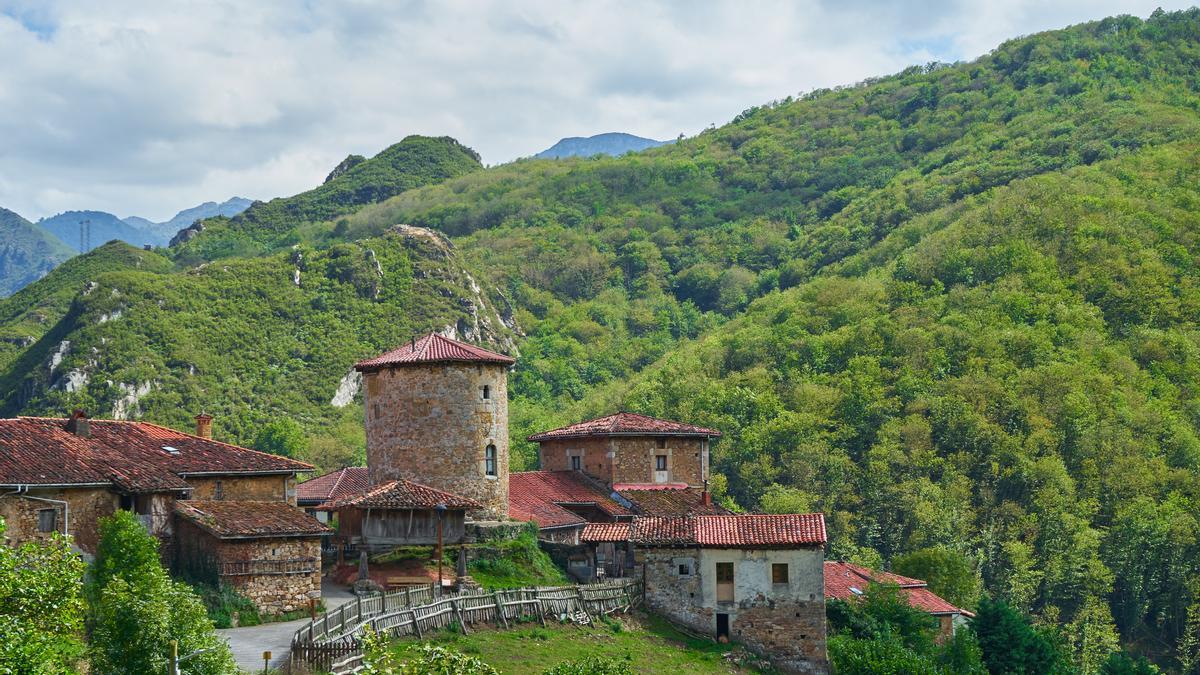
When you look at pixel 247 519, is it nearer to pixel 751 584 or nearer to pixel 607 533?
pixel 607 533

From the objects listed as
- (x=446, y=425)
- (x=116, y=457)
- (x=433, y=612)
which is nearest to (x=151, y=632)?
(x=433, y=612)

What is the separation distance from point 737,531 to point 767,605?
235cm

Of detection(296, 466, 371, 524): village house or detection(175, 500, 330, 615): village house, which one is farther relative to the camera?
detection(296, 466, 371, 524): village house

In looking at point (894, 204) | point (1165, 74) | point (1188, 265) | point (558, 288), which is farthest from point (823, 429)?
point (1165, 74)

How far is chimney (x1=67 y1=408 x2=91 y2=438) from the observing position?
42719 mm

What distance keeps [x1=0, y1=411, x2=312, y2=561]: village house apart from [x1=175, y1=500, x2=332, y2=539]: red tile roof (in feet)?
2.92

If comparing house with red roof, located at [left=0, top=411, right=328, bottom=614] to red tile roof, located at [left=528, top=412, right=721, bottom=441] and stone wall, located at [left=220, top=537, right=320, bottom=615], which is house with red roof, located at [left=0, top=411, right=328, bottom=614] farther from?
red tile roof, located at [left=528, top=412, right=721, bottom=441]

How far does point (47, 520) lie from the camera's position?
3850cm

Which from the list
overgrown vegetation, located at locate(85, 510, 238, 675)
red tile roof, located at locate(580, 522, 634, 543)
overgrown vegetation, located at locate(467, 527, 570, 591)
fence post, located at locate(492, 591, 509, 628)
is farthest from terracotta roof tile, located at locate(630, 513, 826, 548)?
overgrown vegetation, located at locate(85, 510, 238, 675)

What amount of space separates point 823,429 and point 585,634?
62.5 metres

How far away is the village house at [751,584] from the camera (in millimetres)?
44312

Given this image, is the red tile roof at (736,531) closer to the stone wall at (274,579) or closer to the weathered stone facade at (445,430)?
the weathered stone facade at (445,430)

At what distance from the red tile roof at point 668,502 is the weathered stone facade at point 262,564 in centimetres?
1694

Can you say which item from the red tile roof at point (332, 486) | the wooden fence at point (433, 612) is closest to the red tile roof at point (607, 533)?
the wooden fence at point (433, 612)
